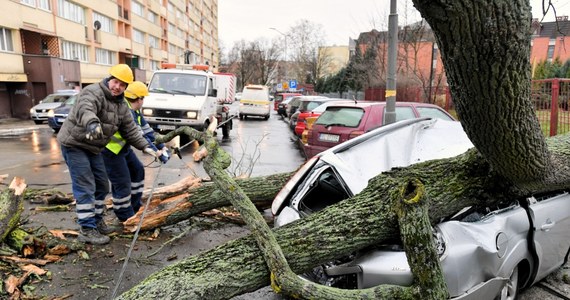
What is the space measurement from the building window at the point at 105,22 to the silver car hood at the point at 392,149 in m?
34.4

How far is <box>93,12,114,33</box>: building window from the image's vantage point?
1281 inches

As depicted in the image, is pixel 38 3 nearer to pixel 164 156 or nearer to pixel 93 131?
pixel 164 156

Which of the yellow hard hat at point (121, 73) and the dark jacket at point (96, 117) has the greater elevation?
the yellow hard hat at point (121, 73)

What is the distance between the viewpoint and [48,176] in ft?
24.8

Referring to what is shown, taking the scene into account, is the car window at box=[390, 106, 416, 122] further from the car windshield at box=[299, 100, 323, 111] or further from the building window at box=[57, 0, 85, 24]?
the building window at box=[57, 0, 85, 24]

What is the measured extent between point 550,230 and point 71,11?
1275 inches

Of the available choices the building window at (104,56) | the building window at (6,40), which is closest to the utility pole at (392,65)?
the building window at (6,40)

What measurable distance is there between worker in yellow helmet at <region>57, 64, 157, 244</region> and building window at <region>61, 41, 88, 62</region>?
26.7 m

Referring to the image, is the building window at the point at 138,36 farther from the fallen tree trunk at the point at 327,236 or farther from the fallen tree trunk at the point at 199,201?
the fallen tree trunk at the point at 327,236

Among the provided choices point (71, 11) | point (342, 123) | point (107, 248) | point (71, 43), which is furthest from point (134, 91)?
point (71, 11)

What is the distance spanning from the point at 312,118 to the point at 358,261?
8309mm

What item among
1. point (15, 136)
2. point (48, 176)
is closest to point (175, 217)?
point (48, 176)

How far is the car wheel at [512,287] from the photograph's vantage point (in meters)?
2.87

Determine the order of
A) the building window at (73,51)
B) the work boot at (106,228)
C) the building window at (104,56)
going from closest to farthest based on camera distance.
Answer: the work boot at (106,228) → the building window at (73,51) → the building window at (104,56)
